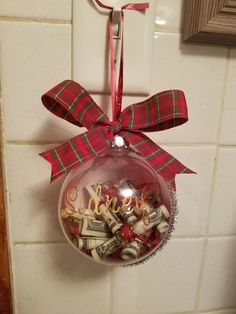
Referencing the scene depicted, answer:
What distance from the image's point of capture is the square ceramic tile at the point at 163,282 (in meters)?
0.43

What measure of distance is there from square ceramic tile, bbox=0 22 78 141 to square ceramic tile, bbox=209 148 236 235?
215mm

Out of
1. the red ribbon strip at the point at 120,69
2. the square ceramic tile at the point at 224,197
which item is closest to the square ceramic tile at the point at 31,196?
the red ribbon strip at the point at 120,69

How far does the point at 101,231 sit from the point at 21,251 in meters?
0.16

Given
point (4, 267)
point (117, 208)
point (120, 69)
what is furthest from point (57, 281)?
point (120, 69)

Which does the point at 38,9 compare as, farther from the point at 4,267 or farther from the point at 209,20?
the point at 4,267

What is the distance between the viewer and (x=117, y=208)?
0.29 meters

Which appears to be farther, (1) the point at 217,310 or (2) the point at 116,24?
(1) the point at 217,310

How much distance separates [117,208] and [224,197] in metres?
0.20

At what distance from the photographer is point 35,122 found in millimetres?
358

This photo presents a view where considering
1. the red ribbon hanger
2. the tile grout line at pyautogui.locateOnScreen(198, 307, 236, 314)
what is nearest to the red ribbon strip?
the red ribbon hanger

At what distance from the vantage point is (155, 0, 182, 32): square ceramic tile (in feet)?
1.13

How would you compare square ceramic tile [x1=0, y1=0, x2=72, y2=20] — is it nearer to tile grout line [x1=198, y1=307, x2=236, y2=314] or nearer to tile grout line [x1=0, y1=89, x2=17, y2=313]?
tile grout line [x1=0, y1=89, x2=17, y2=313]

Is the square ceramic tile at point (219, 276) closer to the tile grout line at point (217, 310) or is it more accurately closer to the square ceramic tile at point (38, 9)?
the tile grout line at point (217, 310)

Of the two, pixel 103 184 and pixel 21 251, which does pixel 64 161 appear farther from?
pixel 21 251
